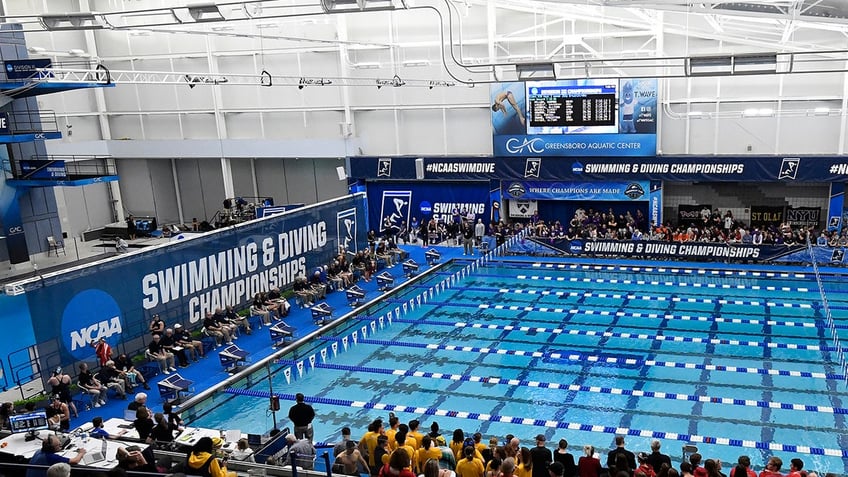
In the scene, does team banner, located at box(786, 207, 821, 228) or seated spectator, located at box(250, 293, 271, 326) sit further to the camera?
team banner, located at box(786, 207, 821, 228)

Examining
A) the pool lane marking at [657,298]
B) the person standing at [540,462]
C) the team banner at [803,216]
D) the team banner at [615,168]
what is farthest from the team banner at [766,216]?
the person standing at [540,462]

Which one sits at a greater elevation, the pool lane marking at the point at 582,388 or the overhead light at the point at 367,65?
the overhead light at the point at 367,65

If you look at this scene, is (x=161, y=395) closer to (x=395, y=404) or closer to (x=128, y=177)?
(x=395, y=404)

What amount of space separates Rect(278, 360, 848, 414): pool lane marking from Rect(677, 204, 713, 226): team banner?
491 inches

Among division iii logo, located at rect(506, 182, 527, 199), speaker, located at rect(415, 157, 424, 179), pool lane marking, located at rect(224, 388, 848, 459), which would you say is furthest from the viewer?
speaker, located at rect(415, 157, 424, 179)

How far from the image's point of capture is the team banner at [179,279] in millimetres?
13266

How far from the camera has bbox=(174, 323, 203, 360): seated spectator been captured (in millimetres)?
14773

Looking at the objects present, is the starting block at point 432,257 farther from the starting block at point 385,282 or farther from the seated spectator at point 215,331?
the seated spectator at point 215,331

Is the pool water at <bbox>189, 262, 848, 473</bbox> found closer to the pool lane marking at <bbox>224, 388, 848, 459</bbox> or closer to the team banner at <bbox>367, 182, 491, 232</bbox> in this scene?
the pool lane marking at <bbox>224, 388, 848, 459</bbox>

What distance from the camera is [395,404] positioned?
39.9ft

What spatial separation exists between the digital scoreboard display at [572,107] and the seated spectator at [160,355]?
14428 millimetres

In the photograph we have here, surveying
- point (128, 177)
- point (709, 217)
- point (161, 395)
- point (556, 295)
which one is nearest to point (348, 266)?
point (556, 295)

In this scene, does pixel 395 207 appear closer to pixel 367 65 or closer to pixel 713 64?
pixel 367 65

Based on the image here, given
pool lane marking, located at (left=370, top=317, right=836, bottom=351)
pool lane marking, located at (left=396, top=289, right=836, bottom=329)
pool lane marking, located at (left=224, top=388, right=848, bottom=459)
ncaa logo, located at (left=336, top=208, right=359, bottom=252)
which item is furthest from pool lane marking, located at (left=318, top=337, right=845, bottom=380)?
ncaa logo, located at (left=336, top=208, right=359, bottom=252)
